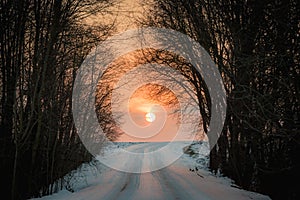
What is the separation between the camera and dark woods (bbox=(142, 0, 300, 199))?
7.75 metres

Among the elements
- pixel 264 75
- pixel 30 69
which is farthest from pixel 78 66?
pixel 264 75

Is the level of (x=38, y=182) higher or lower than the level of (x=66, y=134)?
lower

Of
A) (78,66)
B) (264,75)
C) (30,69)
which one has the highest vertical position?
(78,66)

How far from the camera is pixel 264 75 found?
834 centimetres

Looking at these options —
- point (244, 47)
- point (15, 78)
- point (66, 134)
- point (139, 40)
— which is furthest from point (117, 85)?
point (244, 47)

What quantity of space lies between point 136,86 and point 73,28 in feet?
27.0

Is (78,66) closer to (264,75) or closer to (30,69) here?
(30,69)

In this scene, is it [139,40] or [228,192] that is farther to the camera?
[139,40]

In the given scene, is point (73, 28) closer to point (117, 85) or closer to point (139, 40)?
point (139, 40)

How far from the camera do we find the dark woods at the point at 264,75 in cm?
775

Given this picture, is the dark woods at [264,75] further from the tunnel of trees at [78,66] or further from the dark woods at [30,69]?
the dark woods at [30,69]

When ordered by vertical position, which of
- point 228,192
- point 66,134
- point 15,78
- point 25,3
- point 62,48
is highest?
point 25,3

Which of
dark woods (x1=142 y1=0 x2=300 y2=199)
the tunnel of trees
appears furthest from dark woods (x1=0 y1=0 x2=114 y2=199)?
dark woods (x1=142 y1=0 x2=300 y2=199)

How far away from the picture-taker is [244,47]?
9555 mm
